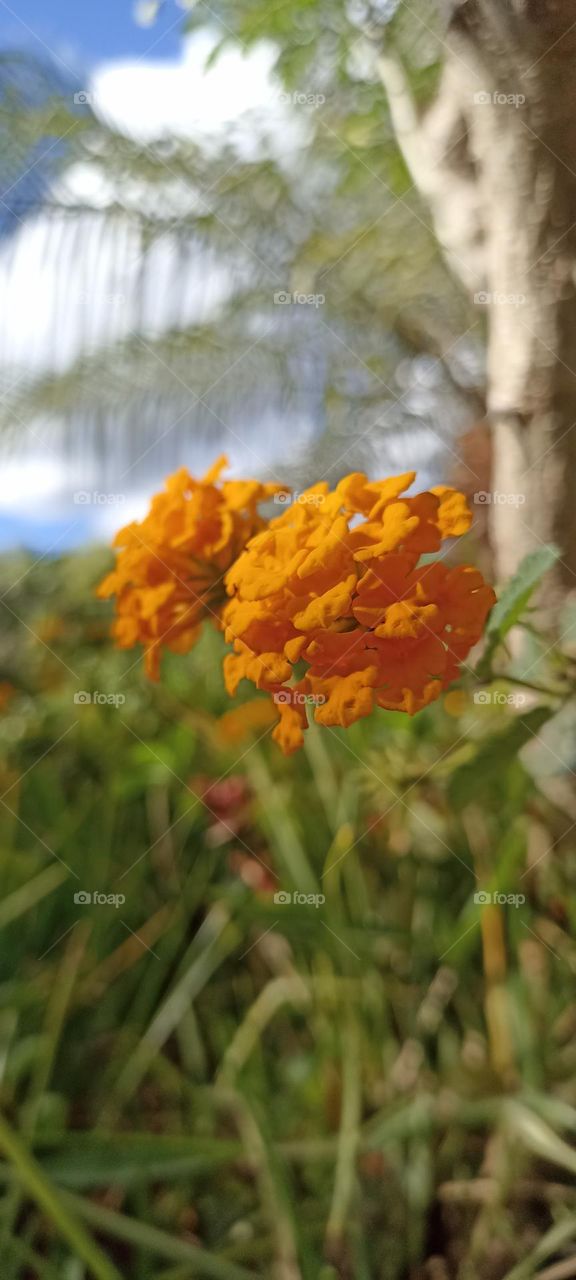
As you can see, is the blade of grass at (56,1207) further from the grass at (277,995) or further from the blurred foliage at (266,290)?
the blurred foliage at (266,290)

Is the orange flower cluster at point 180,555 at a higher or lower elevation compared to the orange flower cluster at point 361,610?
higher

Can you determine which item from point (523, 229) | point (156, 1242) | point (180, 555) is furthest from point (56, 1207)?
point (523, 229)

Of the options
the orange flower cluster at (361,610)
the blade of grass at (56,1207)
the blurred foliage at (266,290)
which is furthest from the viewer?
the blurred foliage at (266,290)

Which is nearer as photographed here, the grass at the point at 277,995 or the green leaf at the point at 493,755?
the green leaf at the point at 493,755

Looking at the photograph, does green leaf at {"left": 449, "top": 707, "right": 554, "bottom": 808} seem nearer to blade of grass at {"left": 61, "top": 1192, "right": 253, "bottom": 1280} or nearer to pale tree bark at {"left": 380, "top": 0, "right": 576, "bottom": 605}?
pale tree bark at {"left": 380, "top": 0, "right": 576, "bottom": 605}

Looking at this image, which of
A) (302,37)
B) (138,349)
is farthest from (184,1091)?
(302,37)

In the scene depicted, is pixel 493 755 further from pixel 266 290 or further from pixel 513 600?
pixel 266 290

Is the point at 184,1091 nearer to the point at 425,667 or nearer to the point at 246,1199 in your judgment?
the point at 246,1199

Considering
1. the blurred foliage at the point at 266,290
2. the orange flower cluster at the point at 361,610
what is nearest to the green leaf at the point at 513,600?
the orange flower cluster at the point at 361,610

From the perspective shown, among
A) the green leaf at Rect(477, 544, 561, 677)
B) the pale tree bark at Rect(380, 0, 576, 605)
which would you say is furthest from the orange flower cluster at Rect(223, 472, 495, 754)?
the pale tree bark at Rect(380, 0, 576, 605)
